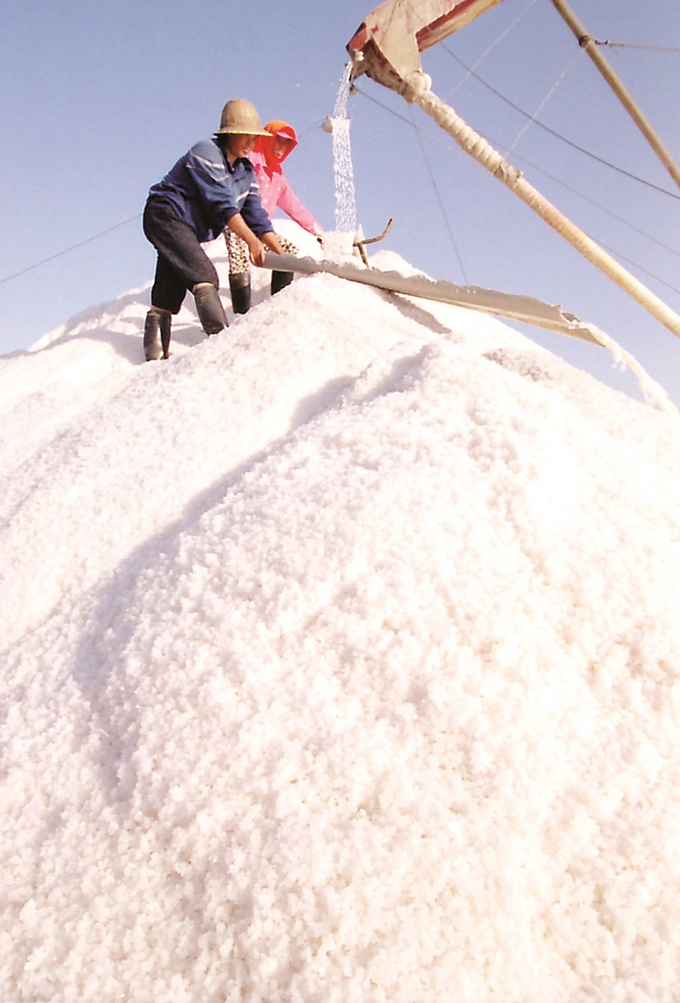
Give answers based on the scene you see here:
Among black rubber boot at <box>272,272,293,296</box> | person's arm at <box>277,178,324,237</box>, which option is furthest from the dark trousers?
person's arm at <box>277,178,324,237</box>

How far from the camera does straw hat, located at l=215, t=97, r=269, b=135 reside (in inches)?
102

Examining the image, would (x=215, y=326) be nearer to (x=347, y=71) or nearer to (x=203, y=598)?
(x=203, y=598)

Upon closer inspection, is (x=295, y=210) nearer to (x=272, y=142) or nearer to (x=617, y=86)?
(x=272, y=142)

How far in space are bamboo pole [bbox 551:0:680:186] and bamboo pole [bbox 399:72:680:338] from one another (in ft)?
4.74

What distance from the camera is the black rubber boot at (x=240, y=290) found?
3.15 meters

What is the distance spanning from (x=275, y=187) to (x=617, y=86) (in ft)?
9.70

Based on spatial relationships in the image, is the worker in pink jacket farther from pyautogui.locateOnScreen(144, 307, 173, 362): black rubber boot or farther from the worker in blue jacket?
pyautogui.locateOnScreen(144, 307, 173, 362): black rubber boot

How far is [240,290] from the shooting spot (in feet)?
10.4

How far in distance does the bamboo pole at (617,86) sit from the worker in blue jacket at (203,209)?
332 cm

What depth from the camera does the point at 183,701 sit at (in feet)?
2.55

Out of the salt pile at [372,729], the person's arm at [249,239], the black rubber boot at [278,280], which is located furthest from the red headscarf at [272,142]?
the salt pile at [372,729]

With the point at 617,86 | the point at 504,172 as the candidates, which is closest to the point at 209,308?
the point at 504,172

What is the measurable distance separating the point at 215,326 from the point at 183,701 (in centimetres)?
215

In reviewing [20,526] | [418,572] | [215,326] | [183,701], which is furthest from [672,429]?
[215,326]
